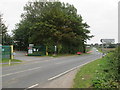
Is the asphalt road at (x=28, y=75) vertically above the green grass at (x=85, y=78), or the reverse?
the green grass at (x=85, y=78)

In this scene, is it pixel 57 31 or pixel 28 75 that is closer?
pixel 28 75

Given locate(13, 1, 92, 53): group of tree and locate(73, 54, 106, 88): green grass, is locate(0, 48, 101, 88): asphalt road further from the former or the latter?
locate(13, 1, 92, 53): group of tree

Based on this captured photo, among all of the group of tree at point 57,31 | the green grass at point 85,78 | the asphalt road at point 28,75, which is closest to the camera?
the green grass at point 85,78

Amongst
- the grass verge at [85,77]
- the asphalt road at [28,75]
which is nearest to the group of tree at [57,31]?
the asphalt road at [28,75]

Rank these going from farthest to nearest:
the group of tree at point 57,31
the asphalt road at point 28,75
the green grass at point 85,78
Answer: the group of tree at point 57,31
the asphalt road at point 28,75
the green grass at point 85,78

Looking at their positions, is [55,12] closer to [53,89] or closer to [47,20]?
[47,20]

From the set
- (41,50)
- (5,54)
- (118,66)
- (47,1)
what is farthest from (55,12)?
(118,66)

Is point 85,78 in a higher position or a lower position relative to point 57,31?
lower

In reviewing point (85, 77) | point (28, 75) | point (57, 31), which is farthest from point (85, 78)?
point (57, 31)

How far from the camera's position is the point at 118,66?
882cm

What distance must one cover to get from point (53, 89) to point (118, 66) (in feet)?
14.7

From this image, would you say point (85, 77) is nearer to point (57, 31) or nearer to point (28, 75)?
point (28, 75)

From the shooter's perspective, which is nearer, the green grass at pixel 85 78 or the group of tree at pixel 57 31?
the green grass at pixel 85 78

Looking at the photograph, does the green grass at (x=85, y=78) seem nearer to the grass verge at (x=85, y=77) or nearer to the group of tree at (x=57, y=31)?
the grass verge at (x=85, y=77)
